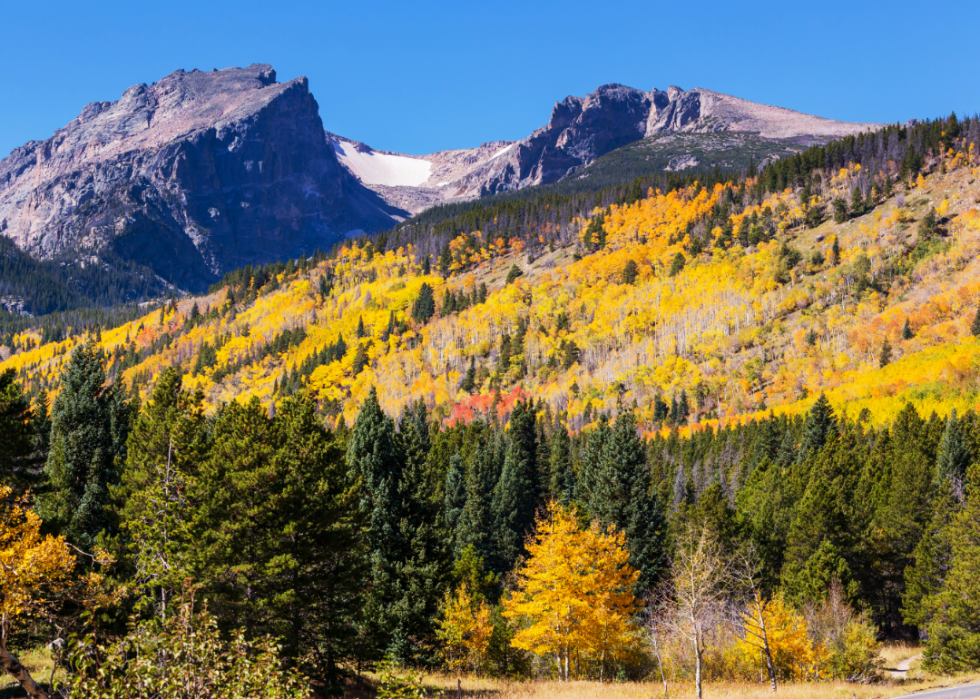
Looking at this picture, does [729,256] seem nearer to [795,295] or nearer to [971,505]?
[795,295]

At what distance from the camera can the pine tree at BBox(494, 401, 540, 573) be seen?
6206 centimetres

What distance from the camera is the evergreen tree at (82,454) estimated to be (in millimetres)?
31828

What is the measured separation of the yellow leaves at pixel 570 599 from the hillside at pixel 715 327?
8497 cm

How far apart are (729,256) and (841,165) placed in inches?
1692

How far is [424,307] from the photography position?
196 metres

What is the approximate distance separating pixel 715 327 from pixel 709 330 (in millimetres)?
1669

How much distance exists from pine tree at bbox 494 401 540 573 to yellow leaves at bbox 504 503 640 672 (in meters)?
23.6

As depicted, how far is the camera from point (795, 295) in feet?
497

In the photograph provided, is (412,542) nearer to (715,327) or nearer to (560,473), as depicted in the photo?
(560,473)

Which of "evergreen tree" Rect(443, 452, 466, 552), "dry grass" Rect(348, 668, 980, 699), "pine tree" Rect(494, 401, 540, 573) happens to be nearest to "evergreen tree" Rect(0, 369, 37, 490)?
"dry grass" Rect(348, 668, 980, 699)

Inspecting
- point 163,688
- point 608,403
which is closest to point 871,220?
point 608,403

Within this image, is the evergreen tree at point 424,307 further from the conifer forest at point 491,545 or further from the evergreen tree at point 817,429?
the evergreen tree at point 817,429

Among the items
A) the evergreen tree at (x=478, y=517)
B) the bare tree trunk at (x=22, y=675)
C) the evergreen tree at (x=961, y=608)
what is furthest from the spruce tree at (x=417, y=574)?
the evergreen tree at (x=961, y=608)

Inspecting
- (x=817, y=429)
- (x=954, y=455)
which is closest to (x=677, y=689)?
(x=954, y=455)
